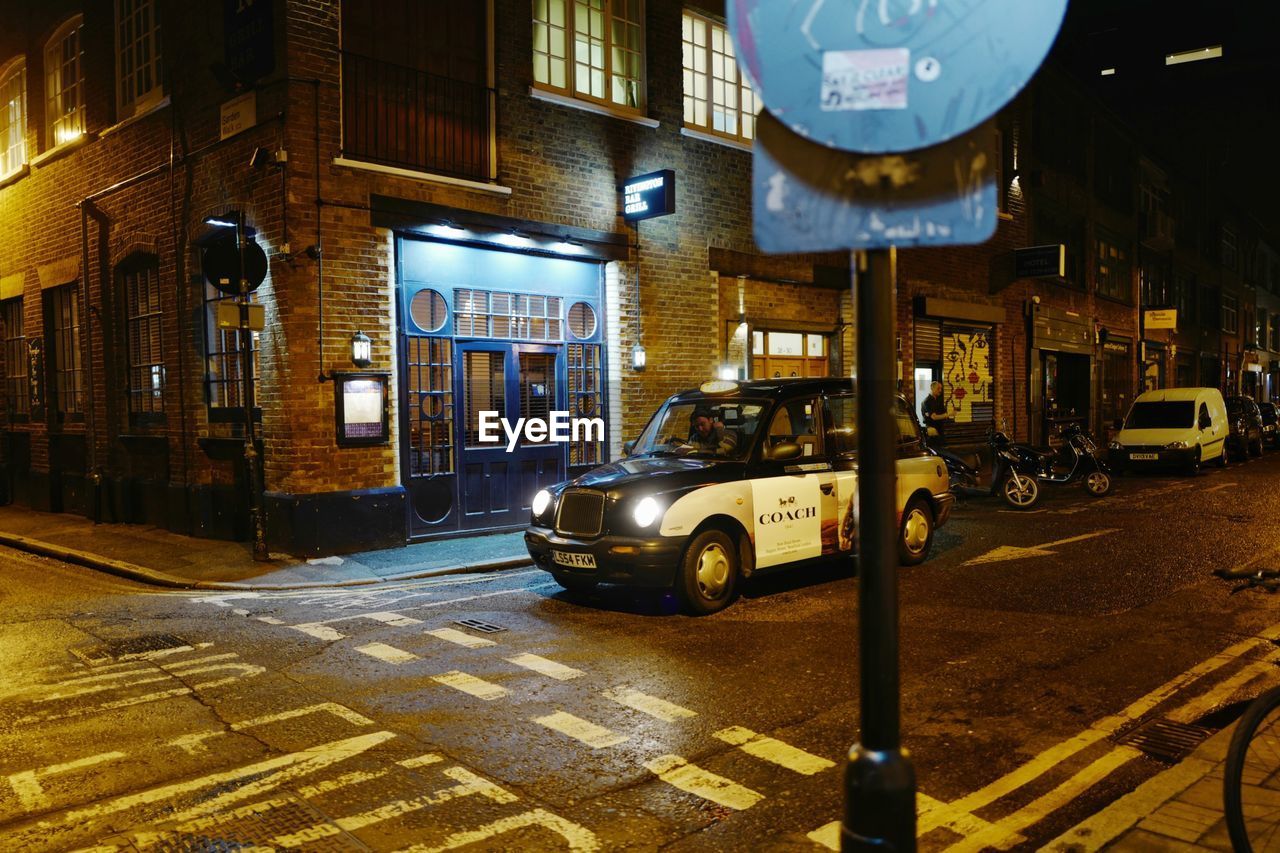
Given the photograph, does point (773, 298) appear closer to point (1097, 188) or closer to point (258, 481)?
point (258, 481)

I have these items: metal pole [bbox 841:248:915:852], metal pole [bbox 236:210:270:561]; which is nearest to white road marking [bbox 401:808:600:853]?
metal pole [bbox 841:248:915:852]

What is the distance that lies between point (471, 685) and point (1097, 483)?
1343 cm

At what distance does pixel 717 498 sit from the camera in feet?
25.0

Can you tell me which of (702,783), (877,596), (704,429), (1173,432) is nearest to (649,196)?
(704,429)

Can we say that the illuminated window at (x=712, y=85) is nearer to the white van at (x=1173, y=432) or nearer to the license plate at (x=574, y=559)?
the license plate at (x=574, y=559)

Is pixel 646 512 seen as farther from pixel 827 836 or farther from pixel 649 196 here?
pixel 649 196

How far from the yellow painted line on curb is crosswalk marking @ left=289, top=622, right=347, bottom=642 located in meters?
4.45

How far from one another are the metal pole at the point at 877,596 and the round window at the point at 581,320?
454 inches

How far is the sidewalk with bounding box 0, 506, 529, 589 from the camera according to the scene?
9656 mm

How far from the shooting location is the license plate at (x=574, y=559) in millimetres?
7500

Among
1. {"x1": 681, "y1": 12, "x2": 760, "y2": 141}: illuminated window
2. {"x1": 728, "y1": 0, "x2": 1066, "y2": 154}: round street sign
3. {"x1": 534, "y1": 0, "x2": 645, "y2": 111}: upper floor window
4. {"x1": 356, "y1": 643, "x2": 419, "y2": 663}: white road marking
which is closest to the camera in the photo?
{"x1": 728, "y1": 0, "x2": 1066, "y2": 154}: round street sign

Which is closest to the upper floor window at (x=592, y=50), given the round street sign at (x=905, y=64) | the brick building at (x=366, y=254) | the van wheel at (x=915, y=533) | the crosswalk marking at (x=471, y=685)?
the brick building at (x=366, y=254)

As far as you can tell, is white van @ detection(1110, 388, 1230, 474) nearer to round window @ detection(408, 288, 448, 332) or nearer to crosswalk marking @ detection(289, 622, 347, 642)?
round window @ detection(408, 288, 448, 332)

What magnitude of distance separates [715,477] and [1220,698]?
382 cm
